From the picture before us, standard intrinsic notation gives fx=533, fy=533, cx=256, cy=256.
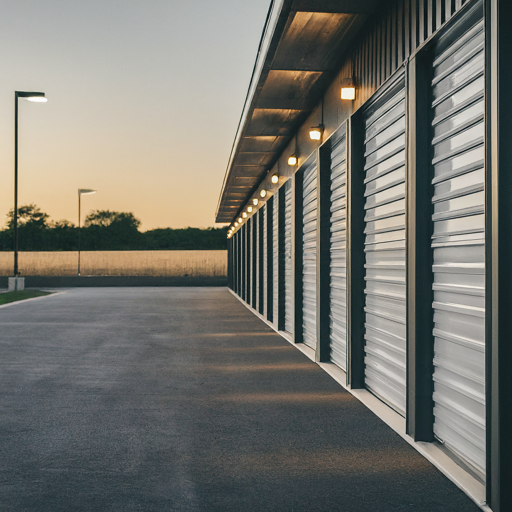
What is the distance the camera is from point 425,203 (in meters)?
4.43

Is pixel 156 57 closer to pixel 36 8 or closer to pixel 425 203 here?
pixel 36 8

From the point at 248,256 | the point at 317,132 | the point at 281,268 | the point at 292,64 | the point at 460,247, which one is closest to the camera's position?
the point at 460,247

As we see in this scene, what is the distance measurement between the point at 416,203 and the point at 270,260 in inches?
414

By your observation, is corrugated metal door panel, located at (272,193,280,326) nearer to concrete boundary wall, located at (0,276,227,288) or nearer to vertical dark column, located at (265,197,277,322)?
vertical dark column, located at (265,197,277,322)

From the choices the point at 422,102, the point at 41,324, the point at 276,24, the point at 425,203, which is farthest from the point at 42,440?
the point at 41,324

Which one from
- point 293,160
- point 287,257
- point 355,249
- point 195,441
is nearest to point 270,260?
point 287,257

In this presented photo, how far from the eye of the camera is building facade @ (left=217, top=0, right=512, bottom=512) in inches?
122

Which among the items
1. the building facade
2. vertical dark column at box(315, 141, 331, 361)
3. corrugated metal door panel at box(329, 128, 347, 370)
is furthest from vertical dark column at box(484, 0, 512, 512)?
vertical dark column at box(315, 141, 331, 361)

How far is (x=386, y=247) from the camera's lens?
565 centimetres

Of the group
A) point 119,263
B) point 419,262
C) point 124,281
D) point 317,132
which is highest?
point 317,132

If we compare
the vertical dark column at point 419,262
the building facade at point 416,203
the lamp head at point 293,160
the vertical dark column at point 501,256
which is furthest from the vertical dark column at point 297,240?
the vertical dark column at point 501,256

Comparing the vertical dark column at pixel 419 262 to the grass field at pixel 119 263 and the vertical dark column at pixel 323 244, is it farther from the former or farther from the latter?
the grass field at pixel 119 263

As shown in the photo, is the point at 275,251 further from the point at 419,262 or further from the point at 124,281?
the point at 124,281

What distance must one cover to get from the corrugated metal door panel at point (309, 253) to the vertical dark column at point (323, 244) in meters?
1.07
